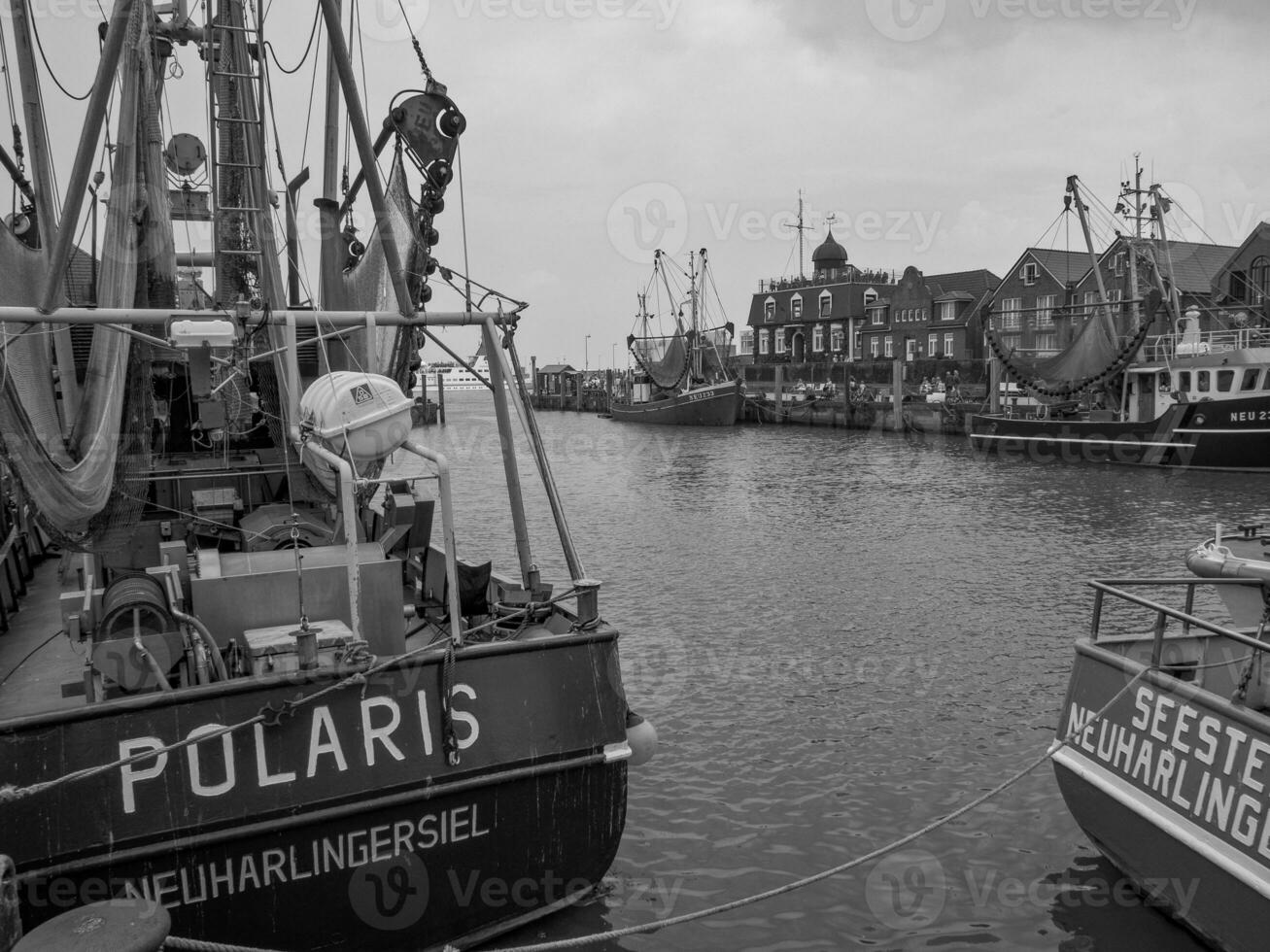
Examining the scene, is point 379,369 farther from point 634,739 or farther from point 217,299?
point 634,739

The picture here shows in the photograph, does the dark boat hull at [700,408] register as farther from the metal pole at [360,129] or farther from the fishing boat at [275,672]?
the metal pole at [360,129]

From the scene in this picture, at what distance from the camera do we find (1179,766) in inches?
279

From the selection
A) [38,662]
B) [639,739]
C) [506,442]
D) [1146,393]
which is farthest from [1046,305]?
[38,662]

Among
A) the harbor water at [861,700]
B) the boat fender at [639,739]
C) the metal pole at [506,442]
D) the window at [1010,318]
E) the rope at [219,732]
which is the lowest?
the harbor water at [861,700]

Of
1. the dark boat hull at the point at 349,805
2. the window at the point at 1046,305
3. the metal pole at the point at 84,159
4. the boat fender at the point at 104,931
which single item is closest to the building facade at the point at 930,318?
the window at the point at 1046,305

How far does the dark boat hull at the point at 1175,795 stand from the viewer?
646cm

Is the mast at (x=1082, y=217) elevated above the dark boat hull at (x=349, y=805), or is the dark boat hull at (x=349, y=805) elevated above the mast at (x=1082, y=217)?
the mast at (x=1082, y=217)

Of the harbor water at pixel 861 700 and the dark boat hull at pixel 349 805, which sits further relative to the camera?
the harbor water at pixel 861 700

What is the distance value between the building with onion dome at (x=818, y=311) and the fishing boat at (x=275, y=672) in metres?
91.7

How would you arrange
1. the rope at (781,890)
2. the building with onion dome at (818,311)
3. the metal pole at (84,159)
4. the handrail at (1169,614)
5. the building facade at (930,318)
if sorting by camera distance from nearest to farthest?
the rope at (781,890), the handrail at (1169,614), the metal pole at (84,159), the building facade at (930,318), the building with onion dome at (818,311)

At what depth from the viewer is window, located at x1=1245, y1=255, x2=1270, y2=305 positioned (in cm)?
6016

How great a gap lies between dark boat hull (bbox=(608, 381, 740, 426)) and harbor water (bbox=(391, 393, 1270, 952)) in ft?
137

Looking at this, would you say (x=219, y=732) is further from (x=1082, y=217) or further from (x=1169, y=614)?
(x=1082, y=217)

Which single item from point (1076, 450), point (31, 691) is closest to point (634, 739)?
point (31, 691)
